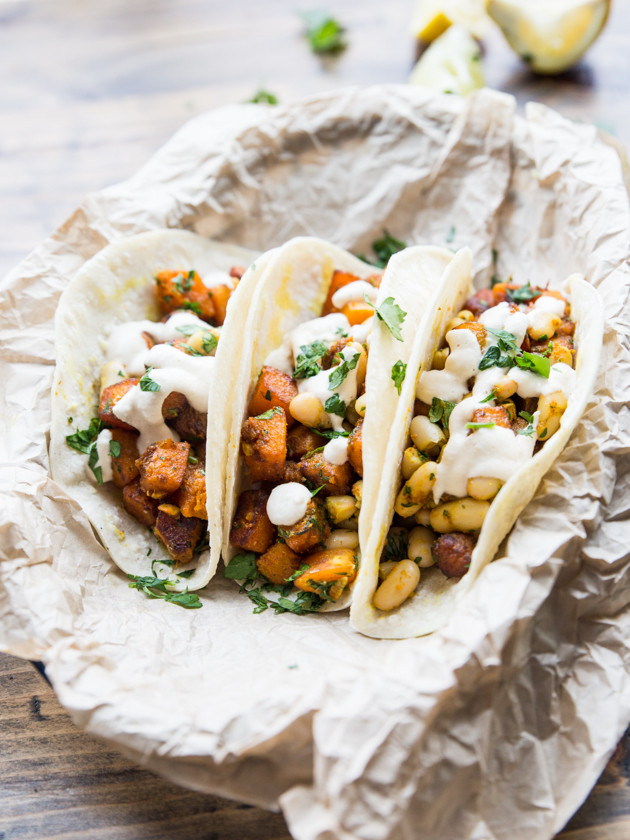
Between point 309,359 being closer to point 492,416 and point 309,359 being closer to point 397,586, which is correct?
point 492,416

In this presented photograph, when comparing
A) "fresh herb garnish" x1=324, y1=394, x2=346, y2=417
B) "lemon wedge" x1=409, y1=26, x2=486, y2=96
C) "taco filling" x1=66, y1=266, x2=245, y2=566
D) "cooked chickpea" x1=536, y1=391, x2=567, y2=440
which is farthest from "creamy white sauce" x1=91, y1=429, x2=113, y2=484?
"lemon wedge" x1=409, y1=26, x2=486, y2=96

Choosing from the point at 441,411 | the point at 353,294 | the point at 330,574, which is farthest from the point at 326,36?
the point at 330,574

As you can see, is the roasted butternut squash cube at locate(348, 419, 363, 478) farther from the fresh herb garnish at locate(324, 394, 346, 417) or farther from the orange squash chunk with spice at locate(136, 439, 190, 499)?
the orange squash chunk with spice at locate(136, 439, 190, 499)

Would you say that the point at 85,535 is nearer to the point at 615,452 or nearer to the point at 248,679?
the point at 248,679

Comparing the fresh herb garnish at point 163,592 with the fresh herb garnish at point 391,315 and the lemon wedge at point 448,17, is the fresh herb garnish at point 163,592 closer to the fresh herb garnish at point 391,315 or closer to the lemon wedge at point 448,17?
the fresh herb garnish at point 391,315

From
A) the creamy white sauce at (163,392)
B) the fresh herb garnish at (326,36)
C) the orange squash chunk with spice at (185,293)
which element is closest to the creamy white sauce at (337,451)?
the creamy white sauce at (163,392)

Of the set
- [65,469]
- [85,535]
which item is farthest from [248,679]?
[65,469]
